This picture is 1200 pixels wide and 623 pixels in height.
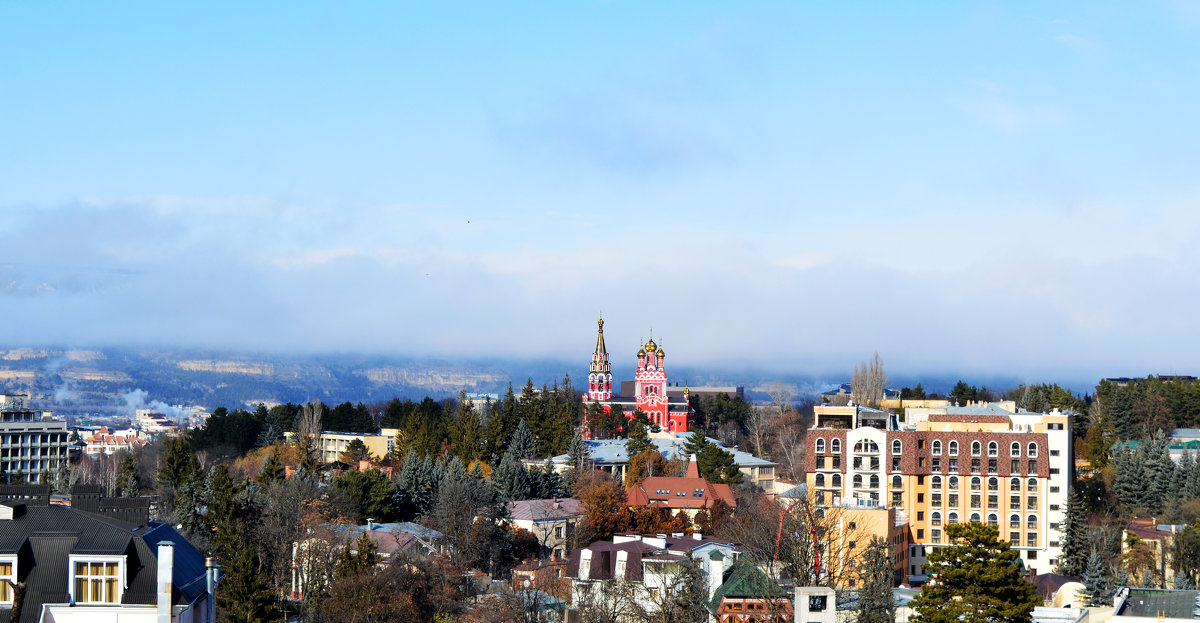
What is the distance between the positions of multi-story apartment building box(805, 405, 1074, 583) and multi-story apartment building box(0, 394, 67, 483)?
214ft

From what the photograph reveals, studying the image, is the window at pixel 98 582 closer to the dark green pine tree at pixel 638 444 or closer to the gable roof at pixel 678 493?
the gable roof at pixel 678 493

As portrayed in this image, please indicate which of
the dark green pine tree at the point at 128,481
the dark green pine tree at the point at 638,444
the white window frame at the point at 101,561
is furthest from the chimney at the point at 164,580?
the dark green pine tree at the point at 638,444

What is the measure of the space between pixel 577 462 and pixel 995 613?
177 ft

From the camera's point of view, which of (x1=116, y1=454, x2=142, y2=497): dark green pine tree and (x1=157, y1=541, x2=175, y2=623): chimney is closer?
(x1=157, y1=541, x2=175, y2=623): chimney

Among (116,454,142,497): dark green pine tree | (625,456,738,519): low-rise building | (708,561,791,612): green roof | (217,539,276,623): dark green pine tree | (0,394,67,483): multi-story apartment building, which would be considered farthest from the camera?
(0,394,67,483): multi-story apartment building

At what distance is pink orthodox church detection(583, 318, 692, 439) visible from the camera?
412 feet

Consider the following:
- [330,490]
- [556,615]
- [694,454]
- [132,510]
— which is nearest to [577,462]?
[694,454]

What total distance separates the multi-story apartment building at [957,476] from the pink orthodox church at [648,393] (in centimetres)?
4099

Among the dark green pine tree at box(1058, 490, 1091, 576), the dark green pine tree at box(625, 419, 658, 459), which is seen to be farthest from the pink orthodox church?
the dark green pine tree at box(1058, 490, 1091, 576)

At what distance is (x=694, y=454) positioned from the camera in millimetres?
91625

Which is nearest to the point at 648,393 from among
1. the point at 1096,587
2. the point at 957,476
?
the point at 957,476

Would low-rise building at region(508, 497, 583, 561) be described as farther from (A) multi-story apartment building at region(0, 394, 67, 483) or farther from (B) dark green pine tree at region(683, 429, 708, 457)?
(A) multi-story apartment building at region(0, 394, 67, 483)

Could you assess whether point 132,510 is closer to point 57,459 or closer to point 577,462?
point 577,462

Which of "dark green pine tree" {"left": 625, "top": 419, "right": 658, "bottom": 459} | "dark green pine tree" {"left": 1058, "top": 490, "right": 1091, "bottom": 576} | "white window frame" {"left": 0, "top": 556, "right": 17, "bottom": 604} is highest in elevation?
"white window frame" {"left": 0, "top": 556, "right": 17, "bottom": 604}
